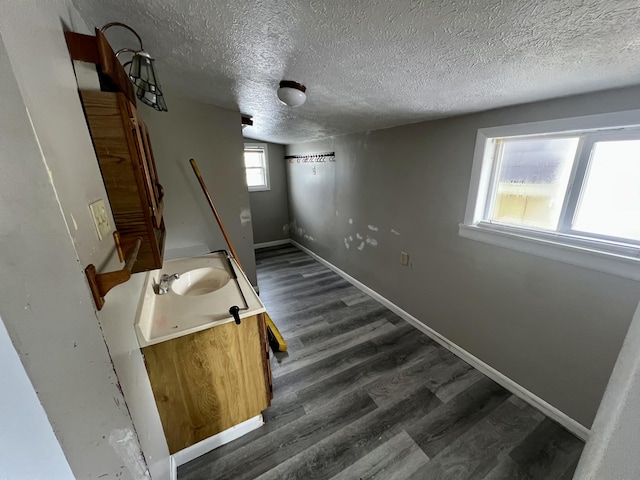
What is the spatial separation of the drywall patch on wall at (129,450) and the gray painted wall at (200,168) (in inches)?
81.8

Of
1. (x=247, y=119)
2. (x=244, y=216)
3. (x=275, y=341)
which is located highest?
(x=247, y=119)

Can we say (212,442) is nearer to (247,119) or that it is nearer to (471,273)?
(471,273)

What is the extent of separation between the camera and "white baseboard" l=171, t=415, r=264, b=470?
52.1 inches

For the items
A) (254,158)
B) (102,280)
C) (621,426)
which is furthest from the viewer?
(254,158)

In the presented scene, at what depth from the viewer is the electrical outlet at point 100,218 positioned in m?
0.67

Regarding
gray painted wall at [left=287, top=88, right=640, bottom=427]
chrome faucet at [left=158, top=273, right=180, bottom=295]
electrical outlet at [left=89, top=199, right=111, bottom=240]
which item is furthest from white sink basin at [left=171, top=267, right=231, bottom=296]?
gray painted wall at [left=287, top=88, right=640, bottom=427]

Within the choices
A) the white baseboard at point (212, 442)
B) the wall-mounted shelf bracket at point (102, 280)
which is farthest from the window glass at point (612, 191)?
the white baseboard at point (212, 442)

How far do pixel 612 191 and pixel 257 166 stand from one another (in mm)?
4333

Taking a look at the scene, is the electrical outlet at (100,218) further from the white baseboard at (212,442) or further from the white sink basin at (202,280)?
the white baseboard at (212,442)

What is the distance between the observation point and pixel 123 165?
0.82m

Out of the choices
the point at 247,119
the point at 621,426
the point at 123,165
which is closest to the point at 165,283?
the point at 123,165

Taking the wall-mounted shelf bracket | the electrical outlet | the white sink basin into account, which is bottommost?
the white sink basin

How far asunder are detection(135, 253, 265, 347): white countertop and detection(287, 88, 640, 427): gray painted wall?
157 centimetres

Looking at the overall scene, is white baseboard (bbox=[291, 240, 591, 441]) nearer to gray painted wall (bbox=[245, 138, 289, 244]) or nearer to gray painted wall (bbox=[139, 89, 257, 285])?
gray painted wall (bbox=[139, 89, 257, 285])
